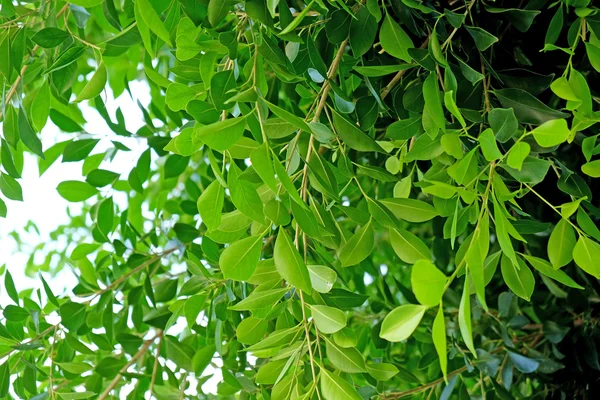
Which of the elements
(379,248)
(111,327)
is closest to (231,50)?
(111,327)

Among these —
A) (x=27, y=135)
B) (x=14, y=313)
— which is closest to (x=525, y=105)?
(x=27, y=135)

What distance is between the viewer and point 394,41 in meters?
0.34

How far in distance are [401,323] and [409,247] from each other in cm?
11

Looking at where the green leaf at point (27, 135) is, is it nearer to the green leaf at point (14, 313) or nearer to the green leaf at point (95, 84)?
the green leaf at point (95, 84)

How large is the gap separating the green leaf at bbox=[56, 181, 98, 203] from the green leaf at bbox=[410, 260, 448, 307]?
37cm

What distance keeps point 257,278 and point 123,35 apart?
0.15 metres

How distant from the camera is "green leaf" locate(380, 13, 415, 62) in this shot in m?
0.34

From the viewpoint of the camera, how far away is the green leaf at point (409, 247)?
1.15ft

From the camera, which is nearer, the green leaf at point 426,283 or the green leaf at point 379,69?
the green leaf at point 426,283

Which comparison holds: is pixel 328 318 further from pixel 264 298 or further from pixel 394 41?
pixel 394 41

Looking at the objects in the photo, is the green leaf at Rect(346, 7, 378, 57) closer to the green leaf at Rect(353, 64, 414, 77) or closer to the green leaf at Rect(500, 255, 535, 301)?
the green leaf at Rect(353, 64, 414, 77)

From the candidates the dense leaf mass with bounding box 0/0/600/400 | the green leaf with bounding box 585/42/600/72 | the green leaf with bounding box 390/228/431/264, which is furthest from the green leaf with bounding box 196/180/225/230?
the green leaf with bounding box 585/42/600/72

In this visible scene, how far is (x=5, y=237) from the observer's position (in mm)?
1076

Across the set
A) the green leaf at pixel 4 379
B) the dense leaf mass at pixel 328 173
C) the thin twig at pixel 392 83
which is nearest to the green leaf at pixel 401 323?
the dense leaf mass at pixel 328 173
